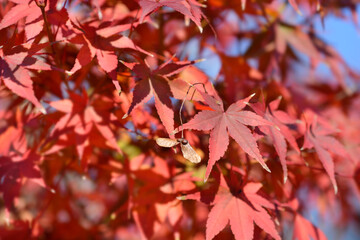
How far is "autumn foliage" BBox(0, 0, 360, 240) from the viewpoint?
616 mm

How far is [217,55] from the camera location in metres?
1.08

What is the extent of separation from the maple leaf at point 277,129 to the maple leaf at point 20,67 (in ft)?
1.29

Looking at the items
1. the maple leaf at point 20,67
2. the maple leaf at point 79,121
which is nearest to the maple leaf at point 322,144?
the maple leaf at point 79,121

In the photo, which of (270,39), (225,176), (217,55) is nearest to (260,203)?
(225,176)

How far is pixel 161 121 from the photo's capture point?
0.65 metres

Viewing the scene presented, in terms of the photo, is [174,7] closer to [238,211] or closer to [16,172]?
[238,211]

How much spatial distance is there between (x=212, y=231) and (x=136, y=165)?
12.8 inches

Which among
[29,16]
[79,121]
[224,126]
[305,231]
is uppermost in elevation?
[29,16]

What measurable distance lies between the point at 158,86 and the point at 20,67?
0.24m

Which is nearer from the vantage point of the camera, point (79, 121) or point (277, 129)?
point (277, 129)

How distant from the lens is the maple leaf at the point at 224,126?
0.56 m

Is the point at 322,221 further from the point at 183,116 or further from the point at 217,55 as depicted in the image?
the point at 183,116

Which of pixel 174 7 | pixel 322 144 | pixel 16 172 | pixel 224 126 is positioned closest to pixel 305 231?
pixel 322 144

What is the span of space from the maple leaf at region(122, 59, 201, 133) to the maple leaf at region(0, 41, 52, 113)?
0.50 feet
